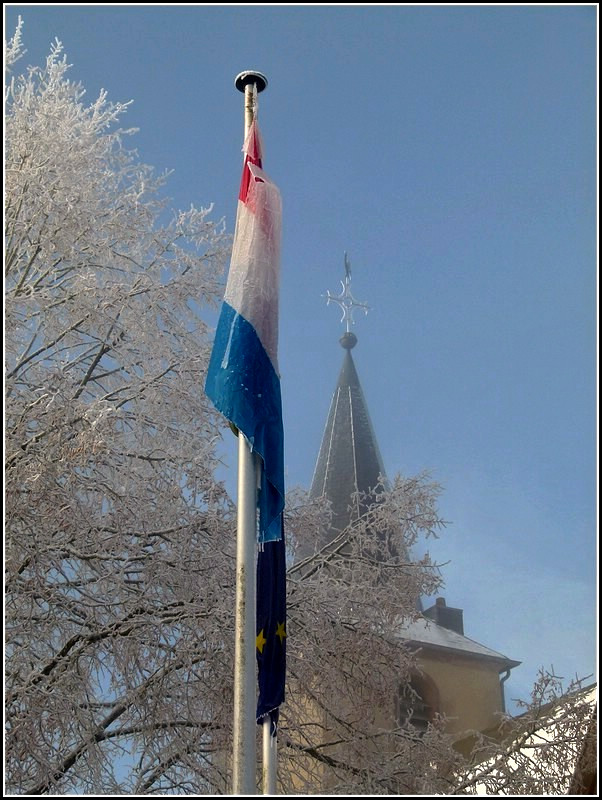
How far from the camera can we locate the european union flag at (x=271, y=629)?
23.6 ft

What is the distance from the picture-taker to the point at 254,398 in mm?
7555

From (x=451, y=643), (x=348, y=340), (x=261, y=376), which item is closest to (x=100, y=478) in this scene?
(x=261, y=376)

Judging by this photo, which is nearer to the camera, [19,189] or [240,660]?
[240,660]

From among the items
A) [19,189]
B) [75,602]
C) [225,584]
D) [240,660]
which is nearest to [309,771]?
[225,584]

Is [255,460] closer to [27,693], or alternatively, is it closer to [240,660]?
[240,660]

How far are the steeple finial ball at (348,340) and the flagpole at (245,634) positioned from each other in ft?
107

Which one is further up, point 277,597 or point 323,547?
point 323,547

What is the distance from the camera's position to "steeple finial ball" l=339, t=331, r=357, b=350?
39906 millimetres

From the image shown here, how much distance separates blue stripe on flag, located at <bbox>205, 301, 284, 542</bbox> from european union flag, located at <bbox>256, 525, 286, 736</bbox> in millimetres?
182

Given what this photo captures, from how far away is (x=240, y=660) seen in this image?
20.6 ft

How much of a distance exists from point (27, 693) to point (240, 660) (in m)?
3.75

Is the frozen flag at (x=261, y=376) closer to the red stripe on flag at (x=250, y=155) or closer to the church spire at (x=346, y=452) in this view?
the red stripe on flag at (x=250, y=155)

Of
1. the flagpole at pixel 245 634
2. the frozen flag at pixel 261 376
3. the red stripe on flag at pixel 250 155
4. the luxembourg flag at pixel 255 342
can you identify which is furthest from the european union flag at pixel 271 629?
the red stripe on flag at pixel 250 155

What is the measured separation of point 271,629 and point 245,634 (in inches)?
40.1
